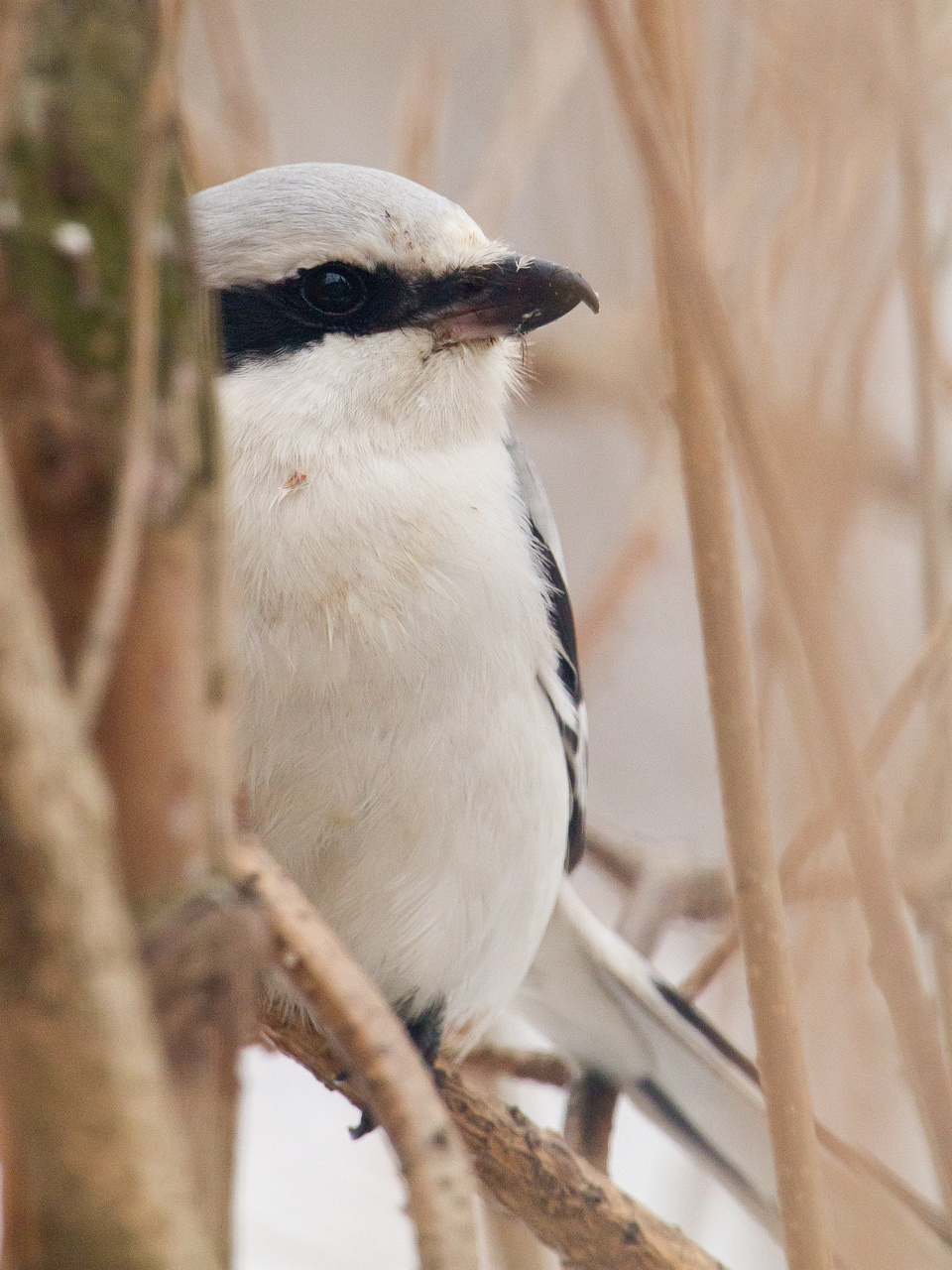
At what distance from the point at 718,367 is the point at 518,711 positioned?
0.81 metres

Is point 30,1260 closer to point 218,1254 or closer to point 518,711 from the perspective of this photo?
point 218,1254

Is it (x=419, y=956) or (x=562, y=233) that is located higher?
(x=562, y=233)

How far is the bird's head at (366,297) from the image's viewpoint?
5.55 feet

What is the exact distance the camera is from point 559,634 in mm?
1885

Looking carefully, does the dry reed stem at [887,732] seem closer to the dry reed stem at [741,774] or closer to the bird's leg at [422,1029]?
the dry reed stem at [741,774]

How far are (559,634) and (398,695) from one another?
41cm

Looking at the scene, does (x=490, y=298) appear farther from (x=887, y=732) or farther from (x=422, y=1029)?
(x=422, y=1029)

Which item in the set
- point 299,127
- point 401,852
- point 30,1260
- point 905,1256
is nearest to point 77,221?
point 30,1260

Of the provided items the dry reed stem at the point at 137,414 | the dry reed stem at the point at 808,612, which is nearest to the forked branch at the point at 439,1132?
the dry reed stem at the point at 137,414

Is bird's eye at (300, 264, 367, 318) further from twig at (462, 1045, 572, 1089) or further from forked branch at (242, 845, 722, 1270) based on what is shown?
twig at (462, 1045, 572, 1089)

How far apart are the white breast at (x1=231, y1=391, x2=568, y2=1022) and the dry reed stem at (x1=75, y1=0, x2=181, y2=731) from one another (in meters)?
1.03

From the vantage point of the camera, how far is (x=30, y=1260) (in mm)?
420

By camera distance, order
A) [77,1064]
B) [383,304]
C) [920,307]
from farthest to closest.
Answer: [383,304] < [920,307] < [77,1064]

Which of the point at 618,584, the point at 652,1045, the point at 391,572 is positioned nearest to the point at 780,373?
the point at 618,584
